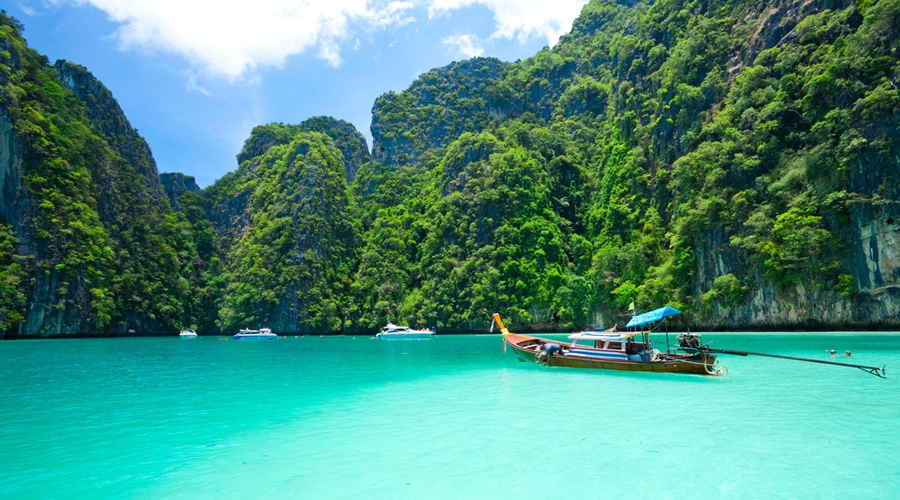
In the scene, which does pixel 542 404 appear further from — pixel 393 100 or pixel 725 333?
pixel 393 100

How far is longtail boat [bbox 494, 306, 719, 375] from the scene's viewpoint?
19453 mm

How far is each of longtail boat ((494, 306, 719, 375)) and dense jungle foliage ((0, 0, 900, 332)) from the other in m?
26.2

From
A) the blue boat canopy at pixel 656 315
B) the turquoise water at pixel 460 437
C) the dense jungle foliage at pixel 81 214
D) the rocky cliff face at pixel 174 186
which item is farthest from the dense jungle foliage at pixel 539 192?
the turquoise water at pixel 460 437

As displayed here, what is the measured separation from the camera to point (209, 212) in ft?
337

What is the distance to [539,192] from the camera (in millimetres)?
72375

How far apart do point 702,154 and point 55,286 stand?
246ft

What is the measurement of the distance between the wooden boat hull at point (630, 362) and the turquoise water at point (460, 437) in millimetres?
822

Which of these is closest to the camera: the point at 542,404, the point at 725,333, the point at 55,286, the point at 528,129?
the point at 542,404

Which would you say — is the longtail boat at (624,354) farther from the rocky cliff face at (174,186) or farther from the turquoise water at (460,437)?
the rocky cliff face at (174,186)

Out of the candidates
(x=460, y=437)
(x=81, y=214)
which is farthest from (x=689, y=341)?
(x=81, y=214)

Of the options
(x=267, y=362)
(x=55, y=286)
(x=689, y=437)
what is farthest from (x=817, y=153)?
(x=55, y=286)

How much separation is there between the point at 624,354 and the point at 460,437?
43.6 ft

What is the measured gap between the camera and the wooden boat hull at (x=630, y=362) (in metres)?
19.0

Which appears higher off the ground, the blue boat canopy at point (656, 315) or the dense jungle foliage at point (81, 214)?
the dense jungle foliage at point (81, 214)
